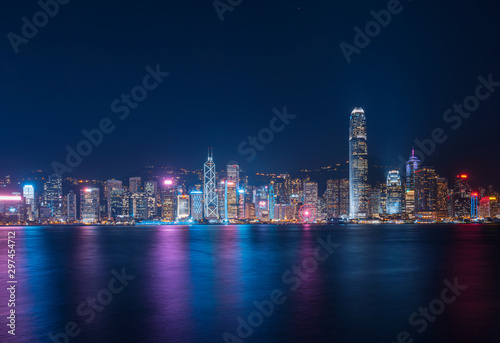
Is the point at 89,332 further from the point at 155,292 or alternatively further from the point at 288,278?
the point at 288,278

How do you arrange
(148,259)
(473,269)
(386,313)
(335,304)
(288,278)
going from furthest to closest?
(148,259)
(473,269)
(288,278)
(335,304)
(386,313)

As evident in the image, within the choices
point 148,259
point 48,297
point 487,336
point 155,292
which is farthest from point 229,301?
point 148,259

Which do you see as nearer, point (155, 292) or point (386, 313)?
point (386, 313)

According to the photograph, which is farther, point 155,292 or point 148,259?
point 148,259

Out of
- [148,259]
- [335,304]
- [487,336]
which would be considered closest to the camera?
[487,336]

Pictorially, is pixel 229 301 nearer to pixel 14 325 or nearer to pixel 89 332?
pixel 89 332

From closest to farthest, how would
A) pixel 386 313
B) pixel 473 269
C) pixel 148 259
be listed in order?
pixel 386 313, pixel 473 269, pixel 148 259

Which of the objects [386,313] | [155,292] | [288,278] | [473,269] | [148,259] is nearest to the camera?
[386,313]

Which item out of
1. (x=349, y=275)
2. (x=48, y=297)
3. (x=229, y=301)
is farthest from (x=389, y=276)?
Result: (x=48, y=297)

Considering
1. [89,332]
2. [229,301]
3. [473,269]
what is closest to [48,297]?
[89,332]
